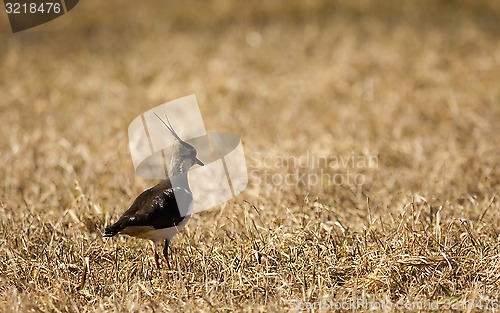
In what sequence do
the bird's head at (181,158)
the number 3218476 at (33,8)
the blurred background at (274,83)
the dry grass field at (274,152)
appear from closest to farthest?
the dry grass field at (274,152)
the bird's head at (181,158)
the blurred background at (274,83)
the number 3218476 at (33,8)

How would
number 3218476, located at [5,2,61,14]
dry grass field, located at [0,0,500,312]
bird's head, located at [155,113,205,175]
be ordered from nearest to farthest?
dry grass field, located at [0,0,500,312] < bird's head, located at [155,113,205,175] < number 3218476, located at [5,2,61,14]

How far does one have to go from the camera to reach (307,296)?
12.4 ft

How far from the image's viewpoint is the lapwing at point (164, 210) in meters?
3.97

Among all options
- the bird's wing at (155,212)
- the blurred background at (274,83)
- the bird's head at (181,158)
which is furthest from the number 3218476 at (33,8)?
the bird's wing at (155,212)

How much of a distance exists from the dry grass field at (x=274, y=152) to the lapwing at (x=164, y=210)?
0.73ft

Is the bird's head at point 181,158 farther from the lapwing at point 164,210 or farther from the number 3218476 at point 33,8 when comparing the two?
the number 3218476 at point 33,8

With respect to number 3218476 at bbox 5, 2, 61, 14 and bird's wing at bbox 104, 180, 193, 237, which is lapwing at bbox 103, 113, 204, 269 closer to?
bird's wing at bbox 104, 180, 193, 237

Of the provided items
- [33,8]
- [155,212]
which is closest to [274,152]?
[155,212]

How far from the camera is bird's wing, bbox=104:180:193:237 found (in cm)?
395

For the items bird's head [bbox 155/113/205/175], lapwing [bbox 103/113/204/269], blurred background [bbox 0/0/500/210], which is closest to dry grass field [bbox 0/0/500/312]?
blurred background [bbox 0/0/500/210]

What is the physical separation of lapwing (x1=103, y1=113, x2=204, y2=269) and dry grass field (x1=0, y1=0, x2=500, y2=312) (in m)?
0.22

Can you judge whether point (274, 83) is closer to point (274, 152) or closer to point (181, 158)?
point (274, 152)

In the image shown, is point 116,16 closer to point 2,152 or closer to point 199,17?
point 199,17

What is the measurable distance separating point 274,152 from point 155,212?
3029 mm
